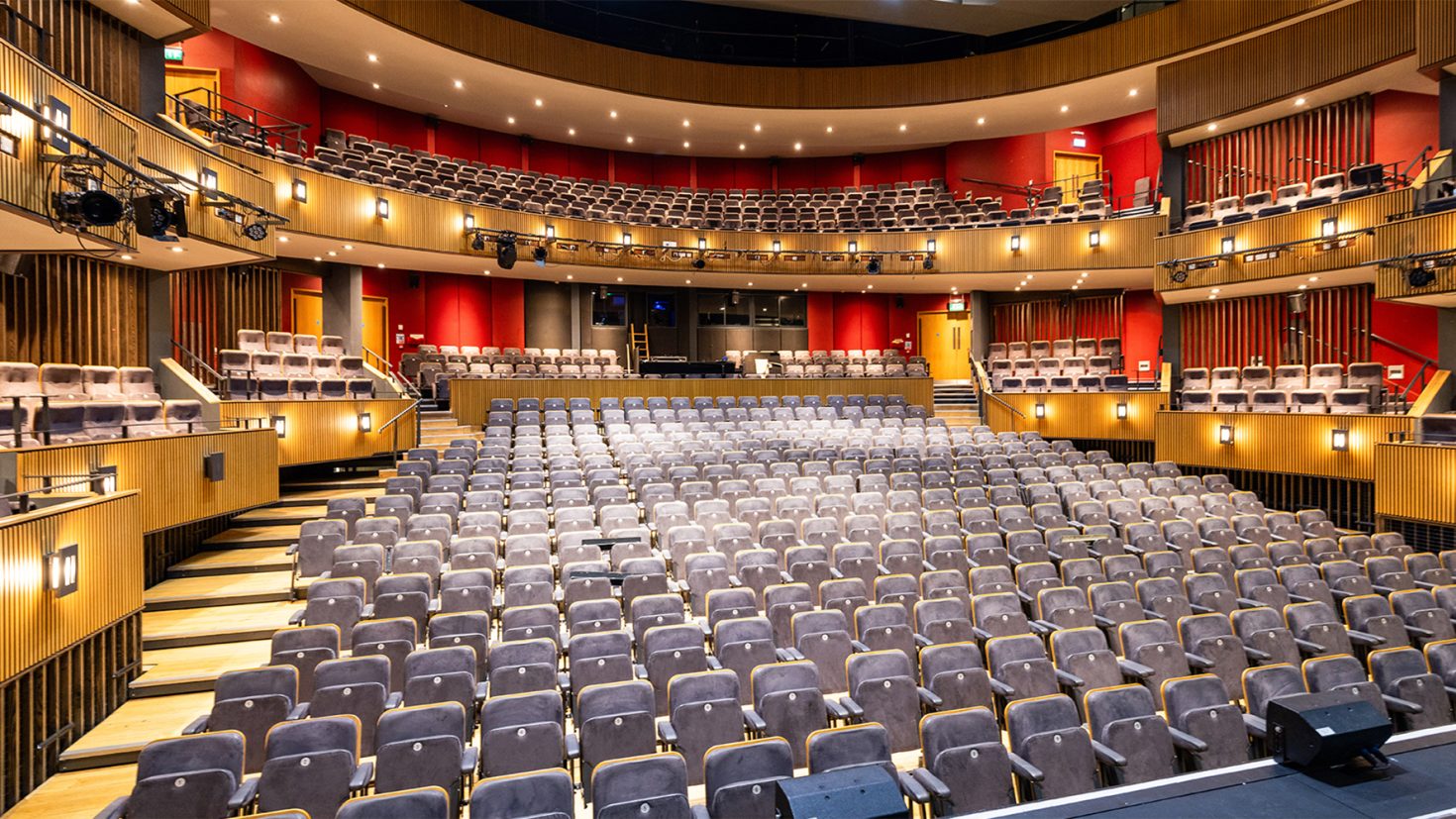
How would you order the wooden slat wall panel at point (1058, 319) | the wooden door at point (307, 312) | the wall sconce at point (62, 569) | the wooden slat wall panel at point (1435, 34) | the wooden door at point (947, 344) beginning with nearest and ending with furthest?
the wall sconce at point (62, 569)
the wooden slat wall panel at point (1435, 34)
the wooden door at point (307, 312)
the wooden slat wall panel at point (1058, 319)
the wooden door at point (947, 344)

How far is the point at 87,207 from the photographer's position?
5.08 meters

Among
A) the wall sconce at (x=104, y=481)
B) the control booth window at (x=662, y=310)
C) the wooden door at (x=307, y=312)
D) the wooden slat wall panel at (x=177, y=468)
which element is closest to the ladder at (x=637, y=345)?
the control booth window at (x=662, y=310)

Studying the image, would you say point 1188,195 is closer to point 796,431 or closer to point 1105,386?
point 1105,386

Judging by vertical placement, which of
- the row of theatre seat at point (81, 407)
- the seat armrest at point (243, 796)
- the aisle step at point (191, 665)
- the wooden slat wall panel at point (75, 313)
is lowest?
the aisle step at point (191, 665)

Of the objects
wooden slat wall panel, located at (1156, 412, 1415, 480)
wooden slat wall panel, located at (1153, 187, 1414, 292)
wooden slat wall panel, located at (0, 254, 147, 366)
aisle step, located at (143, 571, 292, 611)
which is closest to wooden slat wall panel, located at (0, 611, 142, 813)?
aisle step, located at (143, 571, 292, 611)

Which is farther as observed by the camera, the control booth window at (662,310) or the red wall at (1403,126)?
the control booth window at (662,310)

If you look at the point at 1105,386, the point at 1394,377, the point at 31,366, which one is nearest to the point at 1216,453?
the point at 1105,386

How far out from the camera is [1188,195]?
12.3 meters

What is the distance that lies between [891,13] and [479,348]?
960cm

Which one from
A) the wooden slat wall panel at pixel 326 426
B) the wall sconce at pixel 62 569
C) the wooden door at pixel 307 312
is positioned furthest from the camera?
the wooden door at pixel 307 312

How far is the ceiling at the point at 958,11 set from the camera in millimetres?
13375

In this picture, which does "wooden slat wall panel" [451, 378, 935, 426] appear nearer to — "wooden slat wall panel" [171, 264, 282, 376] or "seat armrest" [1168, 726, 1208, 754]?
"wooden slat wall panel" [171, 264, 282, 376]

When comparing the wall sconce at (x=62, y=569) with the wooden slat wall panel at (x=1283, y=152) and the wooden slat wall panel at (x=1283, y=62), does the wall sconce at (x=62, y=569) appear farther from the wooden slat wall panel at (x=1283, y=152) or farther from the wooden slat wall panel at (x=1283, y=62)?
the wooden slat wall panel at (x=1283, y=152)

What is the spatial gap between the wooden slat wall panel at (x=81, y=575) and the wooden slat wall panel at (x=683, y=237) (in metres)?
5.87
